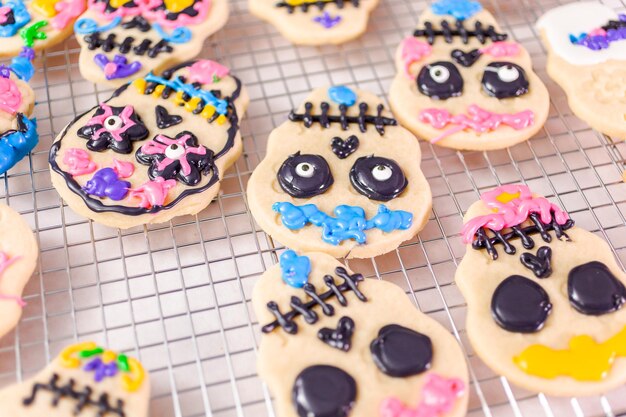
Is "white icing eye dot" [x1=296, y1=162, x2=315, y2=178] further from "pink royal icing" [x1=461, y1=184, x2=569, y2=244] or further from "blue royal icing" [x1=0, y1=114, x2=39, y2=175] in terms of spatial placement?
"blue royal icing" [x1=0, y1=114, x2=39, y2=175]

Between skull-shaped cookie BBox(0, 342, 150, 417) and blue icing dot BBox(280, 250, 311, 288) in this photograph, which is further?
blue icing dot BBox(280, 250, 311, 288)

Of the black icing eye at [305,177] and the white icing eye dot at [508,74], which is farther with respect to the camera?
the white icing eye dot at [508,74]

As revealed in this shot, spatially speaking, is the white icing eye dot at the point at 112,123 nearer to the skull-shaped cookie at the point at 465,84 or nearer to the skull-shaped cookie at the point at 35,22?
the skull-shaped cookie at the point at 35,22

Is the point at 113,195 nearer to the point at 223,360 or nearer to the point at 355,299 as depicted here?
the point at 223,360

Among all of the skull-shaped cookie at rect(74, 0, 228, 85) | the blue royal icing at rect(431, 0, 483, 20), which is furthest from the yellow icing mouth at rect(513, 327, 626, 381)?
the skull-shaped cookie at rect(74, 0, 228, 85)

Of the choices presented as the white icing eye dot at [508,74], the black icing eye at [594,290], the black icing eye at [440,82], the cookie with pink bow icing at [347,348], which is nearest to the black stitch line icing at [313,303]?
the cookie with pink bow icing at [347,348]

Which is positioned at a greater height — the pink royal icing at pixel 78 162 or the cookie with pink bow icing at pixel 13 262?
the pink royal icing at pixel 78 162

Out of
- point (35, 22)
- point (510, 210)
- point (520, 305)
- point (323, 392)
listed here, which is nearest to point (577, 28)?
point (510, 210)
